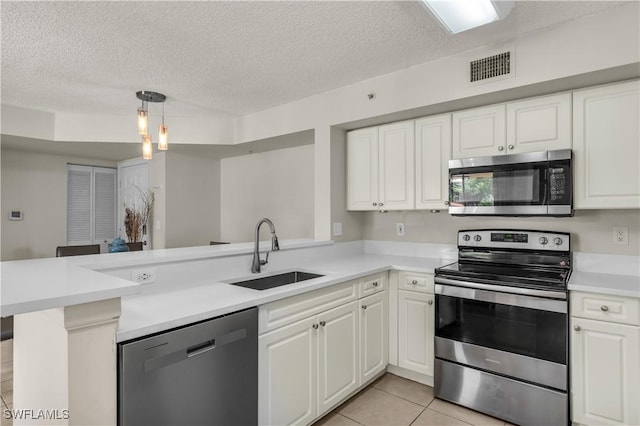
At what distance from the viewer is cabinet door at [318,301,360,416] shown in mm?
2057

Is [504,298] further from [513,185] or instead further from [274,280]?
[274,280]

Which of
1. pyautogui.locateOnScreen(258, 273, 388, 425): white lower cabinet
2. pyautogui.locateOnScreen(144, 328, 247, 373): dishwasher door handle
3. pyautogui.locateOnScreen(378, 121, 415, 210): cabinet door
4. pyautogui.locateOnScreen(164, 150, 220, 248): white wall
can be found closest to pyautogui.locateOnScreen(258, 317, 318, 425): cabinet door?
pyautogui.locateOnScreen(258, 273, 388, 425): white lower cabinet

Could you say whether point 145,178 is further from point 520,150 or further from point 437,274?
point 520,150

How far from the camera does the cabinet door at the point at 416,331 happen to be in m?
2.50

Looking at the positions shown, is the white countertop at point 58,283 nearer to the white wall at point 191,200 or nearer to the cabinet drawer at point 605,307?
the cabinet drawer at point 605,307

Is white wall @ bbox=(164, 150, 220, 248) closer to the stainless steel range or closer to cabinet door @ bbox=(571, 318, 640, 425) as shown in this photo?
the stainless steel range

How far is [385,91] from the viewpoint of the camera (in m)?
2.77

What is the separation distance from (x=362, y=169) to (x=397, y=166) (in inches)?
13.9

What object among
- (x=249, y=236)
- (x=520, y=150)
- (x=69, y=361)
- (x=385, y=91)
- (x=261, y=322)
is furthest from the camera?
(x=249, y=236)

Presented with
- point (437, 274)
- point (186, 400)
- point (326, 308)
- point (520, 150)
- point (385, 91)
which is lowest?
point (186, 400)

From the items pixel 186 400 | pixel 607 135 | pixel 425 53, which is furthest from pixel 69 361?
pixel 607 135

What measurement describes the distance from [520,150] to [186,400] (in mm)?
2370

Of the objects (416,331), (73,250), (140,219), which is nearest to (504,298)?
(416,331)

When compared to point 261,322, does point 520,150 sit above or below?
above
